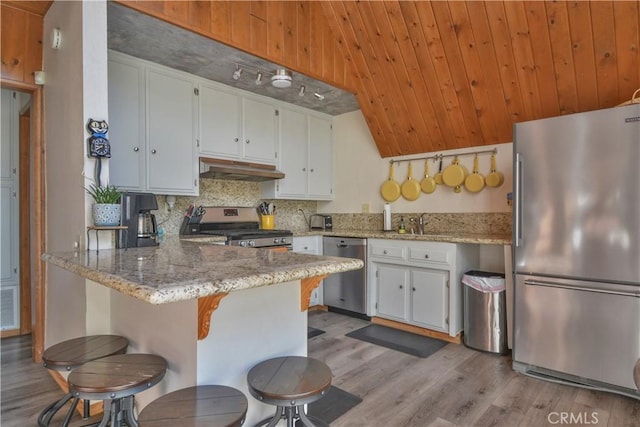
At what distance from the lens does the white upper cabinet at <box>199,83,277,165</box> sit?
11.1 ft

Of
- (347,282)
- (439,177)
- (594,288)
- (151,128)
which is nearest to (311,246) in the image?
(347,282)

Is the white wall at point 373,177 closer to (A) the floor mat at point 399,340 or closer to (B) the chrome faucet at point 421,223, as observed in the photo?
(B) the chrome faucet at point 421,223

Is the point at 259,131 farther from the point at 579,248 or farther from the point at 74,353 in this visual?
the point at 579,248

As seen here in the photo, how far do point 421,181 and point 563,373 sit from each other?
2151 mm

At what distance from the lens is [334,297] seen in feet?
13.4

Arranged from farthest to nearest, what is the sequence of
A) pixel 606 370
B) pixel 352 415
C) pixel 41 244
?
1. pixel 41 244
2. pixel 606 370
3. pixel 352 415

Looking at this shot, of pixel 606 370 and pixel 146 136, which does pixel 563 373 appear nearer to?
pixel 606 370

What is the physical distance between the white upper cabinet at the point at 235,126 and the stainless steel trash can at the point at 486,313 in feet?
7.88

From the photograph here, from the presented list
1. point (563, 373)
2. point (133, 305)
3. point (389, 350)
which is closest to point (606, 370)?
point (563, 373)

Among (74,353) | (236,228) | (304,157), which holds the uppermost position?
(304,157)

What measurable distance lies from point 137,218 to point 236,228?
1802 mm

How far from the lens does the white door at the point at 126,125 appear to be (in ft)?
9.21

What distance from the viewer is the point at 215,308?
1.18m

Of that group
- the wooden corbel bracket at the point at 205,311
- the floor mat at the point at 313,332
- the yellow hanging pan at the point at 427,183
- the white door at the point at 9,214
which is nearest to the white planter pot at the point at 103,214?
the wooden corbel bracket at the point at 205,311
